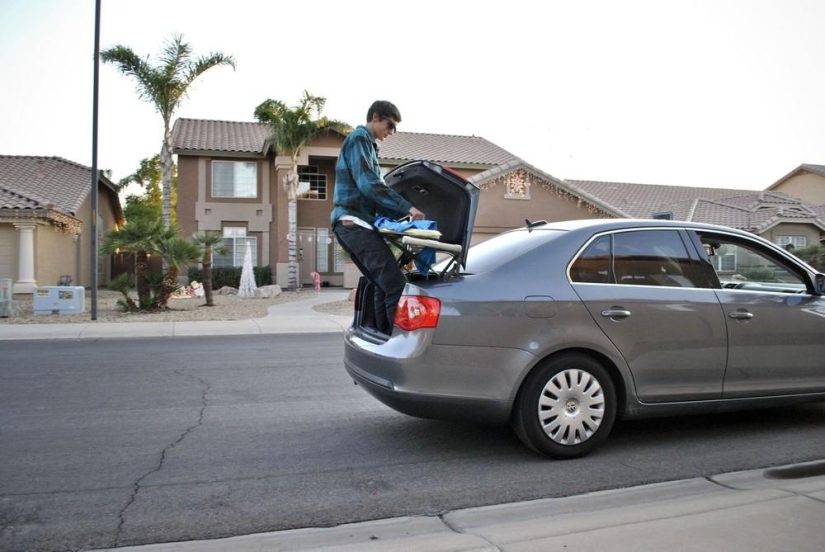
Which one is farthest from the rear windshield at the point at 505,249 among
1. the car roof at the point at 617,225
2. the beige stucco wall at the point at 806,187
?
the beige stucco wall at the point at 806,187

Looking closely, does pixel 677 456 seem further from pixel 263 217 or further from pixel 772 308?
pixel 263 217

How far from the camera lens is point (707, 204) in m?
30.7

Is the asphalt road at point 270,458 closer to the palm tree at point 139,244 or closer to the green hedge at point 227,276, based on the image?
the palm tree at point 139,244

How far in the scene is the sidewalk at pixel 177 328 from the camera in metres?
12.2

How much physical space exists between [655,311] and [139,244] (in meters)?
13.1

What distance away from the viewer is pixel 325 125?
2431cm

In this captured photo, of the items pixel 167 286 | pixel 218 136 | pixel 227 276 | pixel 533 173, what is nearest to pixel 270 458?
pixel 167 286

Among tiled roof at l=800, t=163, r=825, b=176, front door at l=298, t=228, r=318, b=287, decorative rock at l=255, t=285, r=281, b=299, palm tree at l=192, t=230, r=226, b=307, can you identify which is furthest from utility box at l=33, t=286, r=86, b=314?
tiled roof at l=800, t=163, r=825, b=176

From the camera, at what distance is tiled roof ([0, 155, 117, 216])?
20.1 m

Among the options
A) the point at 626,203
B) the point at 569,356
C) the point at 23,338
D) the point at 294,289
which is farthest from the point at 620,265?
the point at 626,203

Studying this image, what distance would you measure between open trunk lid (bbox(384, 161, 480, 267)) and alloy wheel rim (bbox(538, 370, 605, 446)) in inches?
40.6

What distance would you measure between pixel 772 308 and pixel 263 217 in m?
24.3

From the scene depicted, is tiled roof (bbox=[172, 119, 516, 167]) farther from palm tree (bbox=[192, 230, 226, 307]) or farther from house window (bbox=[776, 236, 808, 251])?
house window (bbox=[776, 236, 808, 251])

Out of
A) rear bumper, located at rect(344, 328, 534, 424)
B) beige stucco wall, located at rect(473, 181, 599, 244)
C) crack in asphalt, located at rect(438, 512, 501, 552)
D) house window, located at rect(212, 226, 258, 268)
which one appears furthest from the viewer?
house window, located at rect(212, 226, 258, 268)
